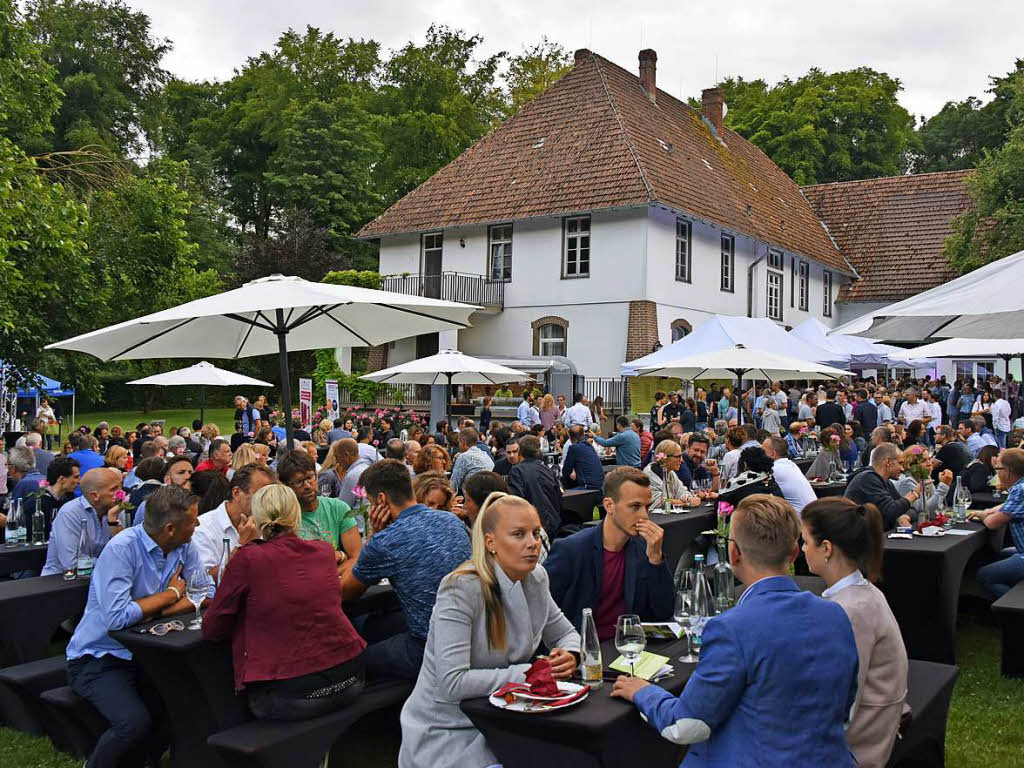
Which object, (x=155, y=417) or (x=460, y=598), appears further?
(x=155, y=417)

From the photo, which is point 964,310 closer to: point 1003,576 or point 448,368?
point 1003,576

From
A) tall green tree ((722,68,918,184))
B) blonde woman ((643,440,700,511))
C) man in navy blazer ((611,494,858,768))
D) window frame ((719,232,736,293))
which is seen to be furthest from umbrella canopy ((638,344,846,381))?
tall green tree ((722,68,918,184))

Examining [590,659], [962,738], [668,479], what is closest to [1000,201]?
[668,479]

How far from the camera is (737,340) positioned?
1394cm

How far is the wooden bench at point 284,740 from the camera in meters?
4.18

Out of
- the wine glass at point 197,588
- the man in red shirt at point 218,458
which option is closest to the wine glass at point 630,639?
the wine glass at point 197,588

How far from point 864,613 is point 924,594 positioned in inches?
145

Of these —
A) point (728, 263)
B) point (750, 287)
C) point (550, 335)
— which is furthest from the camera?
point (750, 287)

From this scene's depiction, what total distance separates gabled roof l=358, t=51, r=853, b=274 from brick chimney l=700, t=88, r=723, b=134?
1.93m

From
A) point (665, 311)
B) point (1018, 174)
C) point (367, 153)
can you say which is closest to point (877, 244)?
point (1018, 174)

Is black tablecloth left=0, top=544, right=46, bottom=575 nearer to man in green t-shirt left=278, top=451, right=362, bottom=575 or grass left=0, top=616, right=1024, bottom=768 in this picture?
grass left=0, top=616, right=1024, bottom=768

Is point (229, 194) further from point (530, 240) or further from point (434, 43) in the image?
point (530, 240)

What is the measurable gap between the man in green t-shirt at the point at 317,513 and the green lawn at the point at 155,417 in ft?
95.2

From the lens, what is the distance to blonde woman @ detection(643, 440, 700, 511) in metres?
9.45
